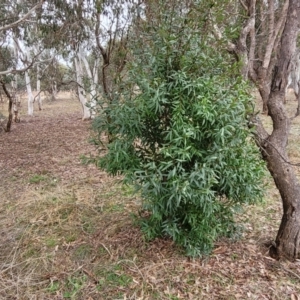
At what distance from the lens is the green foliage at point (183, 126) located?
6.68ft

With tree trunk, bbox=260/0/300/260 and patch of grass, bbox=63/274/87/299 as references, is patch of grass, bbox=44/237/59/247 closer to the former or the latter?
patch of grass, bbox=63/274/87/299

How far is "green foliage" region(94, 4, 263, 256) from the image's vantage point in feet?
6.68

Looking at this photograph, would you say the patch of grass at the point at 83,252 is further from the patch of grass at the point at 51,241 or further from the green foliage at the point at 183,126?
the green foliage at the point at 183,126

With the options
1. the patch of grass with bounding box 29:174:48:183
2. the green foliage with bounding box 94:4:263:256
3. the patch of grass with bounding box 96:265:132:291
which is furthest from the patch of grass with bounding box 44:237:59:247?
the patch of grass with bounding box 29:174:48:183

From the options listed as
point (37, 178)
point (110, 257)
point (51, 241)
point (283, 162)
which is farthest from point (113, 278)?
point (37, 178)

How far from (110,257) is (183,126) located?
1509 millimetres

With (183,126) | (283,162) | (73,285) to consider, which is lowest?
(73,285)

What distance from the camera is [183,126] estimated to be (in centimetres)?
201

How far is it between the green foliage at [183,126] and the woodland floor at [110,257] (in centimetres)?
44

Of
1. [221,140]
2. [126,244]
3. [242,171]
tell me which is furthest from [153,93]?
[126,244]

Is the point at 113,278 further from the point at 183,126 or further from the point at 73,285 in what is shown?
the point at 183,126

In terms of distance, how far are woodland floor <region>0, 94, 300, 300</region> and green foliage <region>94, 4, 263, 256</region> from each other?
0.44 meters

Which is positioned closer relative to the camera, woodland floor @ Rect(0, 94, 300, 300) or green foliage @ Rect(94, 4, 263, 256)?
green foliage @ Rect(94, 4, 263, 256)

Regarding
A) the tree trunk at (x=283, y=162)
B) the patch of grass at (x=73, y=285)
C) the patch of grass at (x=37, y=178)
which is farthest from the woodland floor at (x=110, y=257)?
the patch of grass at (x=37, y=178)
